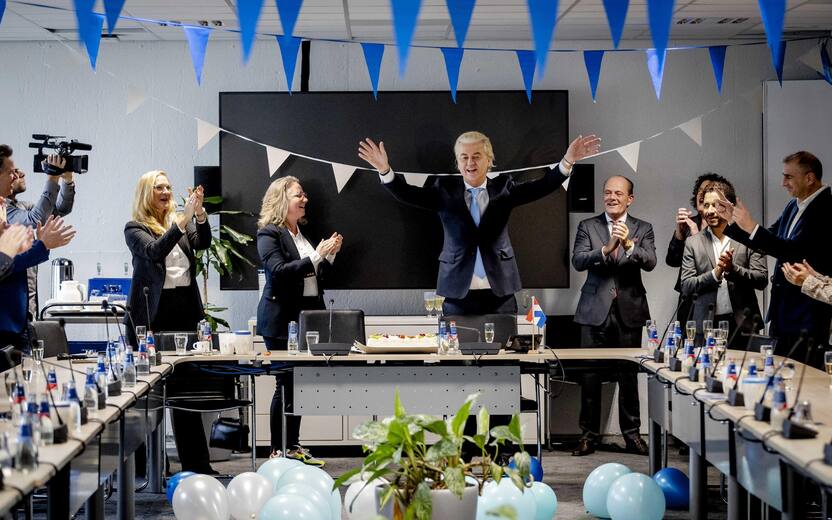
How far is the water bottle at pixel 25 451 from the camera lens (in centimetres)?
267

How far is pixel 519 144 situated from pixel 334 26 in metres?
1.49

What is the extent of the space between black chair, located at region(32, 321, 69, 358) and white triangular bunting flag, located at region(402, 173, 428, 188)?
8.73 ft

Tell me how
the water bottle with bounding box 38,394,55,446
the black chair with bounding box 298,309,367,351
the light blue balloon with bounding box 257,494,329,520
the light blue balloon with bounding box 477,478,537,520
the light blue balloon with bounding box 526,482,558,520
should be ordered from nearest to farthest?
the water bottle with bounding box 38,394,55,446 → the light blue balloon with bounding box 477,478,537,520 → the light blue balloon with bounding box 257,494,329,520 → the light blue balloon with bounding box 526,482,558,520 → the black chair with bounding box 298,309,367,351

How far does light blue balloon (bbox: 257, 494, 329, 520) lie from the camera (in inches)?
152

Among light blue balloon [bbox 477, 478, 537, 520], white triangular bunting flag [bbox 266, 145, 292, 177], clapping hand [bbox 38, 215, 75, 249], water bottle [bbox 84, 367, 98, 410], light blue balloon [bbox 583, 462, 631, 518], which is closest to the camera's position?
water bottle [bbox 84, 367, 98, 410]

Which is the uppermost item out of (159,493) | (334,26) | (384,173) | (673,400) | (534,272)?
(334,26)

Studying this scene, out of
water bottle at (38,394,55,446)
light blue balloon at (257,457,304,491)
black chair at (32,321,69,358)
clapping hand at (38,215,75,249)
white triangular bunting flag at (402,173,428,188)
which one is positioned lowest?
light blue balloon at (257,457,304,491)

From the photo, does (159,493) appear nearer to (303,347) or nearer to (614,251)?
(303,347)

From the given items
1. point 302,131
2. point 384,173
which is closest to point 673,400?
point 384,173

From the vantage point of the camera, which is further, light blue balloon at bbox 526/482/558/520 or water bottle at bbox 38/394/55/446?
light blue balloon at bbox 526/482/558/520

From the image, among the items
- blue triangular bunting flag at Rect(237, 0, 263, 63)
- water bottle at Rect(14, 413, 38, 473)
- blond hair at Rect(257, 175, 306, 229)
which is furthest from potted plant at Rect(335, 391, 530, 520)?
blond hair at Rect(257, 175, 306, 229)

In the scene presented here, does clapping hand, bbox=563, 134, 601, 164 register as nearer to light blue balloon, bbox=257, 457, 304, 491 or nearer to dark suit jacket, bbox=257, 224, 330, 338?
dark suit jacket, bbox=257, 224, 330, 338

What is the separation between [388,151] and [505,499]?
3756mm

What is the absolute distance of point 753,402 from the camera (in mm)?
3578
